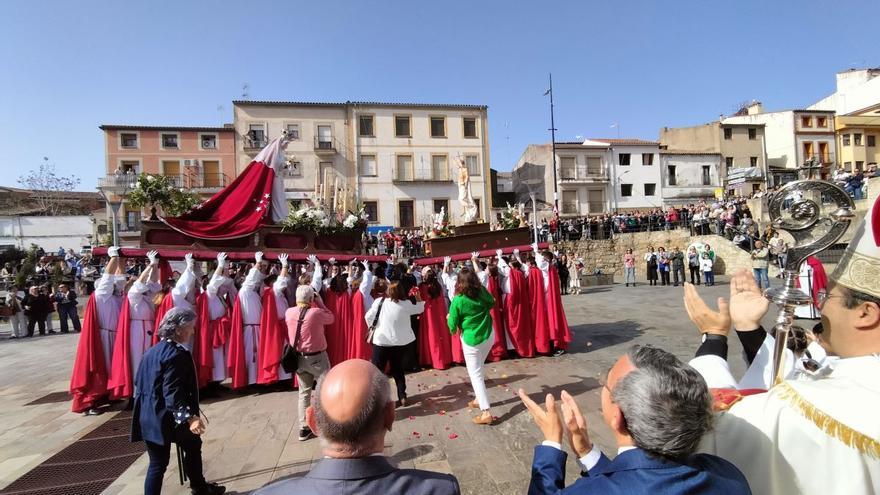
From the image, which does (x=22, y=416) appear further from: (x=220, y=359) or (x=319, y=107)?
(x=319, y=107)

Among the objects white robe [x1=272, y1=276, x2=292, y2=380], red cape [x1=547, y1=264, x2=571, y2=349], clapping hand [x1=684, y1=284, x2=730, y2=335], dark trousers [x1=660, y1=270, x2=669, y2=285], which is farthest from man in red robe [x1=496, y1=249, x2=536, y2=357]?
dark trousers [x1=660, y1=270, x2=669, y2=285]

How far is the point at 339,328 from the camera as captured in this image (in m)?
7.61

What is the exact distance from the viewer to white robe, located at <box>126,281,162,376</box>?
254 inches

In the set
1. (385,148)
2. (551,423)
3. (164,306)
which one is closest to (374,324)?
(164,306)

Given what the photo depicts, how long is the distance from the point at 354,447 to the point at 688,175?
1800 inches

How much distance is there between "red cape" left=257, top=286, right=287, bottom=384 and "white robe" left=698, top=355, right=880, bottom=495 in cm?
644

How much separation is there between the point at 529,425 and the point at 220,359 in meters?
4.92

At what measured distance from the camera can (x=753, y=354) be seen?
92.0 inches

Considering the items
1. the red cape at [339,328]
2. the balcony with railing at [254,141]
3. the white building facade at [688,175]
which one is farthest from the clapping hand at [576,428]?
the white building facade at [688,175]

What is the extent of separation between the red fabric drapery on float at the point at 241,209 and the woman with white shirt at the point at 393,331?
108 inches

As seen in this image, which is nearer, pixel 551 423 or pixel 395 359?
pixel 551 423

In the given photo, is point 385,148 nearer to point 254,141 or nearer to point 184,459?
point 254,141

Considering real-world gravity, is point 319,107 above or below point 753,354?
above

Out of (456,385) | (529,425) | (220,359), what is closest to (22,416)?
(220,359)
